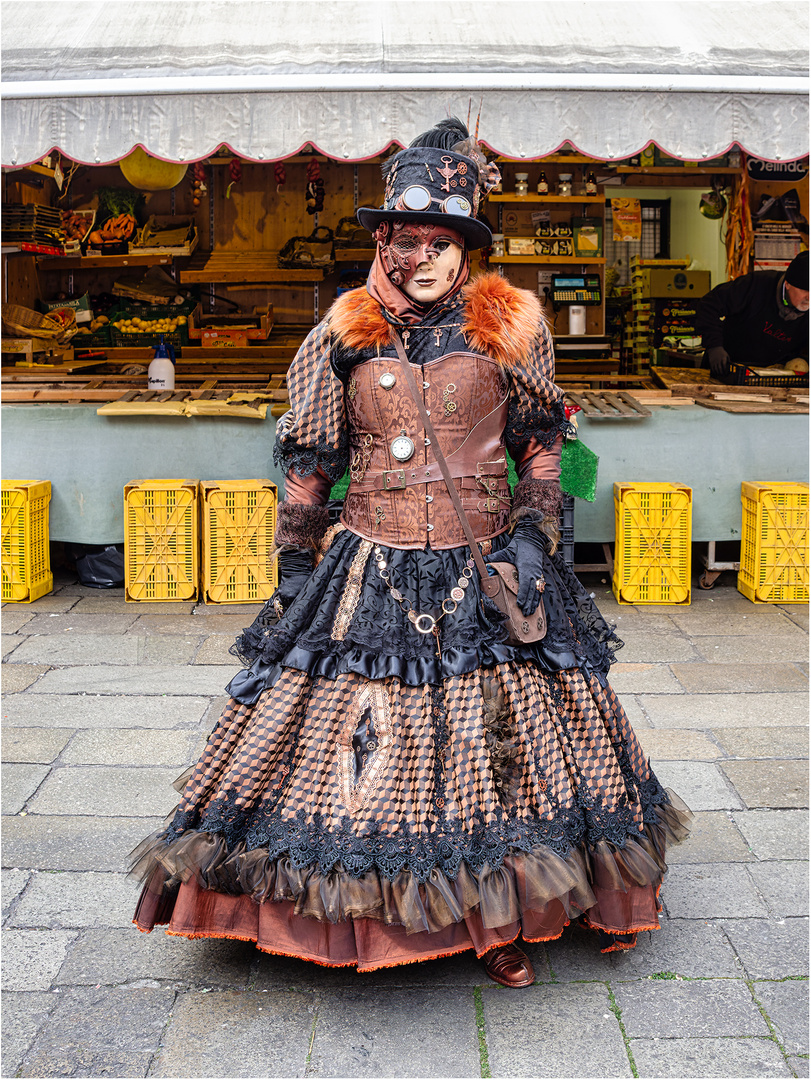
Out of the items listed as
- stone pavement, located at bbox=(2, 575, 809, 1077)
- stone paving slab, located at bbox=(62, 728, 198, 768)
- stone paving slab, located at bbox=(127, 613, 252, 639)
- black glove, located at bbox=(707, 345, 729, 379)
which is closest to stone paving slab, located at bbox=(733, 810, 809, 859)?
stone pavement, located at bbox=(2, 575, 809, 1077)

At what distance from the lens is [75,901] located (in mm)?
3029

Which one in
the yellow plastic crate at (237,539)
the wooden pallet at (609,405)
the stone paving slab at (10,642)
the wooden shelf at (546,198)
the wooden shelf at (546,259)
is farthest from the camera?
the wooden shelf at (546,259)

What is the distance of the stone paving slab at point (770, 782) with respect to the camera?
3.63 metres

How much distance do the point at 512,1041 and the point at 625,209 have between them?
28.3 feet

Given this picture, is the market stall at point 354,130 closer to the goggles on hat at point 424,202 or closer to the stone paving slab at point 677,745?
the goggles on hat at point 424,202

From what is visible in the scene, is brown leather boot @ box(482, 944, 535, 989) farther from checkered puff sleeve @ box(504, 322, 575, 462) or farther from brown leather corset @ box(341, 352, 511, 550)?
checkered puff sleeve @ box(504, 322, 575, 462)

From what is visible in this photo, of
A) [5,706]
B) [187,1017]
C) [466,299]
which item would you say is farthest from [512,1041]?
[5,706]

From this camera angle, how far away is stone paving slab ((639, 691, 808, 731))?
4367 millimetres

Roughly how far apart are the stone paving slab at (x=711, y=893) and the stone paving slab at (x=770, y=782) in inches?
19.6

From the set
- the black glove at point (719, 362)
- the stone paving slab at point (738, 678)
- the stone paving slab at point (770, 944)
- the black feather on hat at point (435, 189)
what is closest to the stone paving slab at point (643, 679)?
the stone paving slab at point (738, 678)

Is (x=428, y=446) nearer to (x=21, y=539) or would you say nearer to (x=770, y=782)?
(x=770, y=782)

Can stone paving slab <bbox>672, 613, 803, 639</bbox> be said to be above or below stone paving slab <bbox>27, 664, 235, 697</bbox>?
above

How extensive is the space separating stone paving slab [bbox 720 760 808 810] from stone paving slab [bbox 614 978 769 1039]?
3.65 feet

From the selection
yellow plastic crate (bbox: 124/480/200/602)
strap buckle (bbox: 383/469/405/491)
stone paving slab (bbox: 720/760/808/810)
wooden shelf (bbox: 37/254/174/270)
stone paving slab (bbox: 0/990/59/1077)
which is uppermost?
wooden shelf (bbox: 37/254/174/270)
